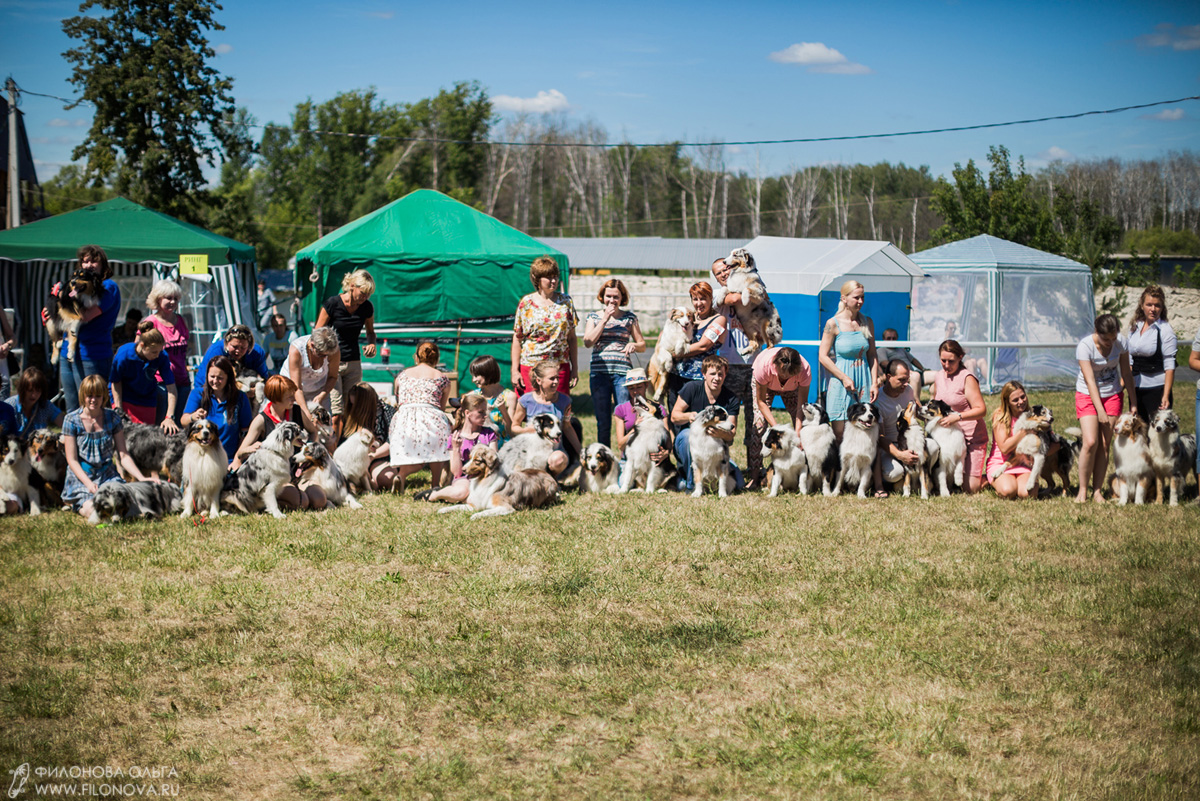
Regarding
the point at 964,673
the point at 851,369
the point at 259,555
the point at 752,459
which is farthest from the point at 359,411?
the point at 964,673

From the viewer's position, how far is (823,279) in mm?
11867

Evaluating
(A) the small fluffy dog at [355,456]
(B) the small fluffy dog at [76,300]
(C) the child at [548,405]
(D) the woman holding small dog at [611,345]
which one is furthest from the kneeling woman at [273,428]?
(D) the woman holding small dog at [611,345]

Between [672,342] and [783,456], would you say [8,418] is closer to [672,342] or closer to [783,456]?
[672,342]

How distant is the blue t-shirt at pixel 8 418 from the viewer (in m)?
6.57

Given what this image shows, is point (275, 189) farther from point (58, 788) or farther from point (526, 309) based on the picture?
point (58, 788)

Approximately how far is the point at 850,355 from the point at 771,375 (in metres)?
0.68

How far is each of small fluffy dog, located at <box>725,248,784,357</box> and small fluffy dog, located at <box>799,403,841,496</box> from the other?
0.66 metres

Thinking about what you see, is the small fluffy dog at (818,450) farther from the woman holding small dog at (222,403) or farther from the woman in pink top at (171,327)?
the woman in pink top at (171,327)

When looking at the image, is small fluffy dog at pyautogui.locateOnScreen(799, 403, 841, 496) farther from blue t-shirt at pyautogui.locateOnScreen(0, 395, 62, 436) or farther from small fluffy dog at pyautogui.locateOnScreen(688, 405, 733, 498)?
blue t-shirt at pyautogui.locateOnScreen(0, 395, 62, 436)

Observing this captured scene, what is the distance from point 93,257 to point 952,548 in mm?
6418

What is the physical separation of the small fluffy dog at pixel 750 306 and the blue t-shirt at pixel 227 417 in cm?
391

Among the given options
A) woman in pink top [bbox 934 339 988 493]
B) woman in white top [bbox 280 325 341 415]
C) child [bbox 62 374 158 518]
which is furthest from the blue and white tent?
child [bbox 62 374 158 518]

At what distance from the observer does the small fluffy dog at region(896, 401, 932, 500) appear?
23.3 ft

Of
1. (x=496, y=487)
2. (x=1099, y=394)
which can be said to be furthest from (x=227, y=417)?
(x=1099, y=394)
